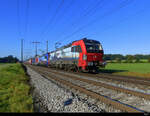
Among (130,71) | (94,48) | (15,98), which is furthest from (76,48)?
(15,98)

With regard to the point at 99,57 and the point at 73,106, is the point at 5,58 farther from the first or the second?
the point at 73,106

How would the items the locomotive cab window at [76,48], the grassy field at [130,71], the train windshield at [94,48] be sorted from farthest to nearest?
the grassy field at [130,71] < the locomotive cab window at [76,48] < the train windshield at [94,48]

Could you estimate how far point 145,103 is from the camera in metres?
4.48

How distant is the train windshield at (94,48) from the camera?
42.1 ft

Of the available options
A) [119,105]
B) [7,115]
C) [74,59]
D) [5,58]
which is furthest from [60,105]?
[5,58]

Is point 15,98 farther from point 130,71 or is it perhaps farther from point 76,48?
point 130,71

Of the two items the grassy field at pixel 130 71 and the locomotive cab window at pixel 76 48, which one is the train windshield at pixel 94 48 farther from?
the grassy field at pixel 130 71

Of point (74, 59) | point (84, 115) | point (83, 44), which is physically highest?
point (83, 44)

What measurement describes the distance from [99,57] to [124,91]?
295 inches

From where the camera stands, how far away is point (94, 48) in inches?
523

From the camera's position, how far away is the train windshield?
1283cm

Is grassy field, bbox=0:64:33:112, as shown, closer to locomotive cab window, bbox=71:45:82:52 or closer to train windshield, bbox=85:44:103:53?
locomotive cab window, bbox=71:45:82:52

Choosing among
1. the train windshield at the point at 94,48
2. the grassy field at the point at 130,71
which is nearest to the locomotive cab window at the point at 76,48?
the train windshield at the point at 94,48

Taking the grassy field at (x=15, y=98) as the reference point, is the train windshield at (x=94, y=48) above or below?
above
